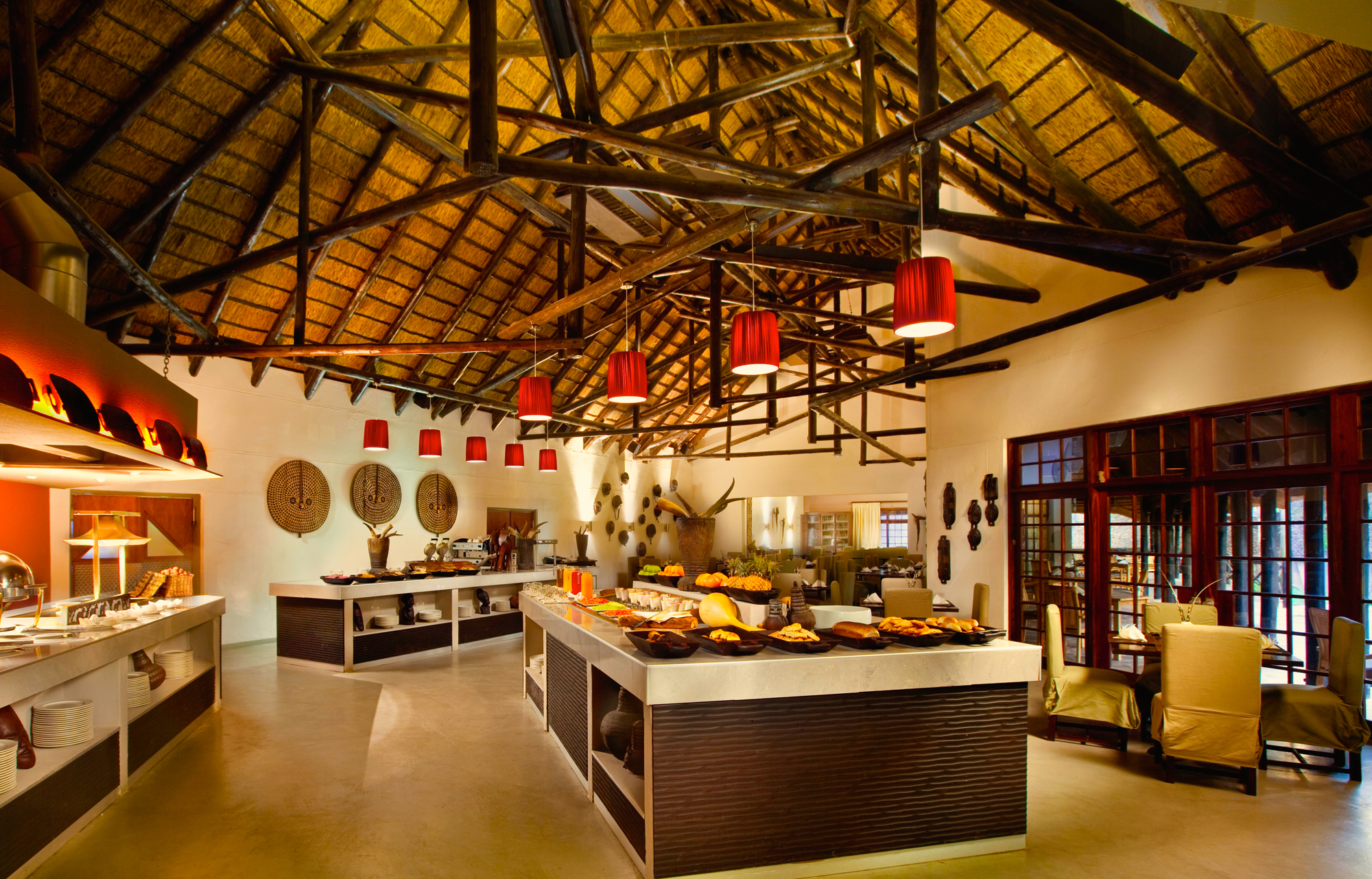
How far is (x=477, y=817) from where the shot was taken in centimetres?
404

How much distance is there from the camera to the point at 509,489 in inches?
559

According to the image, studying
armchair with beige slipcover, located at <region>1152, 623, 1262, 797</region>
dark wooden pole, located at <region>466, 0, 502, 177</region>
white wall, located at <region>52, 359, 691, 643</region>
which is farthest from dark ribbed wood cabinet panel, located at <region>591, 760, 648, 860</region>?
white wall, located at <region>52, 359, 691, 643</region>

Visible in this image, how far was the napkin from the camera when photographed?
538cm

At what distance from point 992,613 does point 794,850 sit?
5691 millimetres

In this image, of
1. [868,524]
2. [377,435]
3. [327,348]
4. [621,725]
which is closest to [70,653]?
[621,725]

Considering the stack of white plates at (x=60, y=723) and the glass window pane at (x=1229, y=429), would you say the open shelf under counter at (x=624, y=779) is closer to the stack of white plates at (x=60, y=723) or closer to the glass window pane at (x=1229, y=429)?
the stack of white plates at (x=60, y=723)

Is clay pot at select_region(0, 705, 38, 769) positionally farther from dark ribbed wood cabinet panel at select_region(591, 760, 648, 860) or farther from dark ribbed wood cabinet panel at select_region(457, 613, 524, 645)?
dark ribbed wood cabinet panel at select_region(457, 613, 524, 645)

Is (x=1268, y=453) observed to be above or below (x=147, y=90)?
below

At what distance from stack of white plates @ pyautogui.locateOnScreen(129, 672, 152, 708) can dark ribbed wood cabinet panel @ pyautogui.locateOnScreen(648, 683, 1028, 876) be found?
12.4ft

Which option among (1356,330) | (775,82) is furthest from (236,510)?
(1356,330)

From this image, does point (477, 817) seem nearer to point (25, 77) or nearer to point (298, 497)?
point (25, 77)

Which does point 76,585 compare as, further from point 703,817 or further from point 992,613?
point 992,613

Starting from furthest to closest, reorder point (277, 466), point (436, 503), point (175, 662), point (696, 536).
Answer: point (696, 536) < point (436, 503) < point (277, 466) < point (175, 662)

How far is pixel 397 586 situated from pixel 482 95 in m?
6.04
